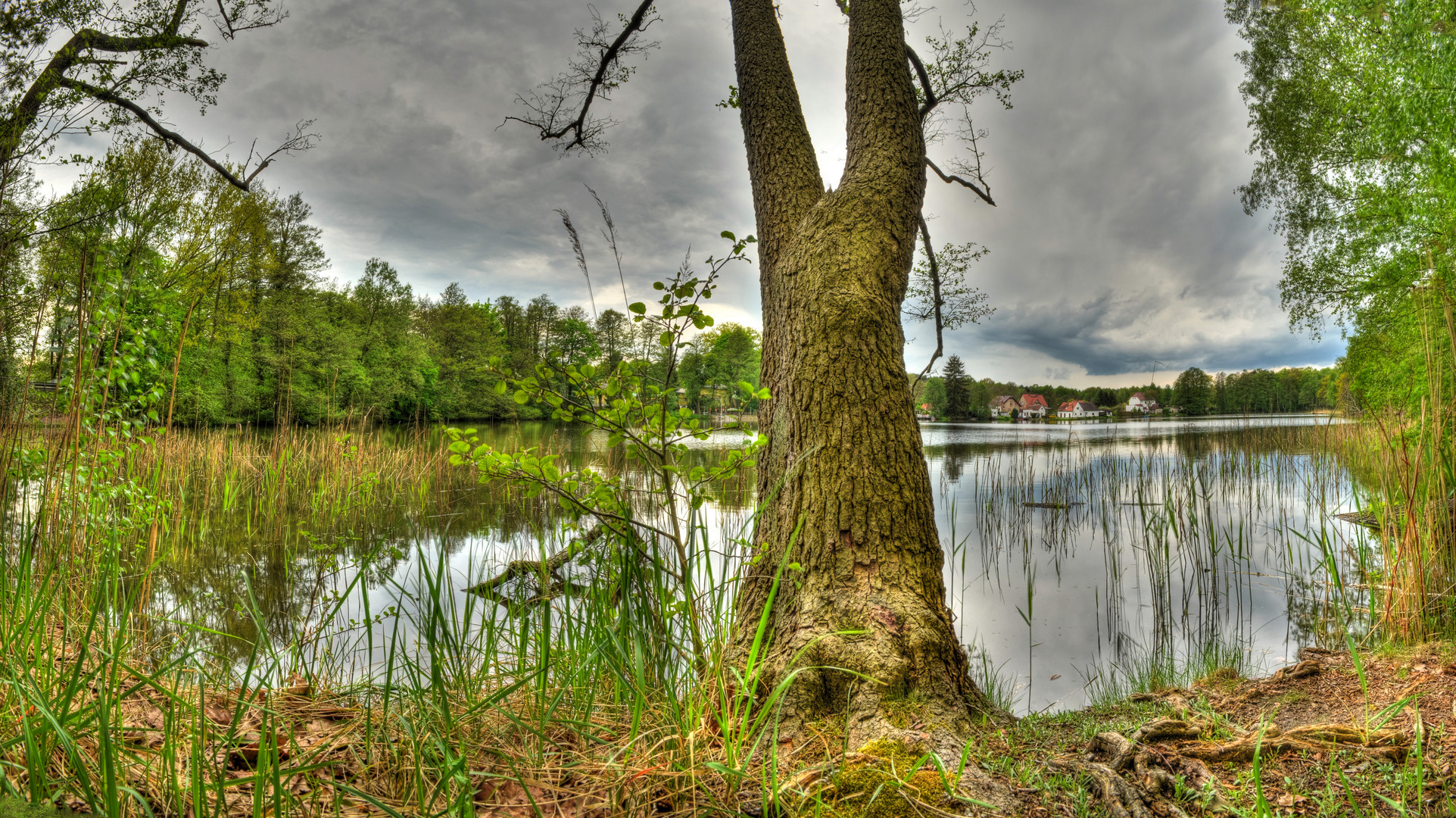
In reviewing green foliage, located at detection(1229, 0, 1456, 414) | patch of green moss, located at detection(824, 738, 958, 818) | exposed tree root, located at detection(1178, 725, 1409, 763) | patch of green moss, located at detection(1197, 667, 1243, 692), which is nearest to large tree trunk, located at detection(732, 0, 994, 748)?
patch of green moss, located at detection(824, 738, 958, 818)

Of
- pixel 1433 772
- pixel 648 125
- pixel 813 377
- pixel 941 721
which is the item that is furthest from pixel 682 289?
pixel 648 125

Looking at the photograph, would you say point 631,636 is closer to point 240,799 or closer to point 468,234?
point 240,799

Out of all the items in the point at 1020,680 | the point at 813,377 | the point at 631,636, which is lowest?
the point at 1020,680

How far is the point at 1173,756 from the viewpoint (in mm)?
1539

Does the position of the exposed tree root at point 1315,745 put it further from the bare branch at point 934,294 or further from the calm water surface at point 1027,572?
the bare branch at point 934,294

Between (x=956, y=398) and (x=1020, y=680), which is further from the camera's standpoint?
(x=956, y=398)

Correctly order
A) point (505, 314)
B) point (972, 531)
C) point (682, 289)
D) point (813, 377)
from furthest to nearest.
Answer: point (505, 314) < point (972, 531) < point (813, 377) < point (682, 289)

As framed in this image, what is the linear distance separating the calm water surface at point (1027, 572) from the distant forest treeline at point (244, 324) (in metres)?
1.02

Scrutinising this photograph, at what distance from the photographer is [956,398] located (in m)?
49.4

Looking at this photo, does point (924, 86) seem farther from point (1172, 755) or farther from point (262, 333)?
point (262, 333)

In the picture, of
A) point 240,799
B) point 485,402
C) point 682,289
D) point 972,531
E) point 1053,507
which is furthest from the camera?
point 485,402

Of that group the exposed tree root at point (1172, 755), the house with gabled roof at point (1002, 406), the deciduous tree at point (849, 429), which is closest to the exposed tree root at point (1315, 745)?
A: the exposed tree root at point (1172, 755)

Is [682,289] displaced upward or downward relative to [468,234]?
downward

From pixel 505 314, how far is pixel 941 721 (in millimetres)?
37641
